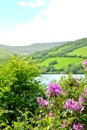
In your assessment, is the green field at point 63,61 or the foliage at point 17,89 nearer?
the foliage at point 17,89

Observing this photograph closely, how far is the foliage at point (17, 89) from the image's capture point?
7219mm

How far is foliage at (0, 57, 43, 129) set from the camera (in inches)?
284

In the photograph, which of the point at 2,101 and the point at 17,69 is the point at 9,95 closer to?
the point at 2,101

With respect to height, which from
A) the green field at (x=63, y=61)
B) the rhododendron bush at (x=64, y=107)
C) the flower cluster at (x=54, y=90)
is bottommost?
the green field at (x=63, y=61)

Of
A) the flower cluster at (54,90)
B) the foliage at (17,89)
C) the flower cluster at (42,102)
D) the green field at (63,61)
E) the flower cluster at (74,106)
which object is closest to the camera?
the flower cluster at (74,106)

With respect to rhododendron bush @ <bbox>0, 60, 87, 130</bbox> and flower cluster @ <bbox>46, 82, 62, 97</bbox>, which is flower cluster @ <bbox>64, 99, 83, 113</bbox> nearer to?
rhododendron bush @ <bbox>0, 60, 87, 130</bbox>

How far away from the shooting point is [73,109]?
195 inches

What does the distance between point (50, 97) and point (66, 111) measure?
1.78 ft

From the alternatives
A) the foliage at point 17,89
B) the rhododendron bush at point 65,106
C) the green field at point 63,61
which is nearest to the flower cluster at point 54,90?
the rhododendron bush at point 65,106

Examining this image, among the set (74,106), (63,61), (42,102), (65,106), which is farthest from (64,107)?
(63,61)

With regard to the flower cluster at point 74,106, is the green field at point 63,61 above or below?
below

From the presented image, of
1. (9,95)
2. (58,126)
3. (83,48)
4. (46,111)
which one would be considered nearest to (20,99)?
(9,95)

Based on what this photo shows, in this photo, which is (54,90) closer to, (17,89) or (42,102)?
(42,102)

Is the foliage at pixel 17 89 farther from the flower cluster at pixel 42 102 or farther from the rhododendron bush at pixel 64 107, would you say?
the flower cluster at pixel 42 102
